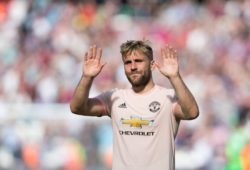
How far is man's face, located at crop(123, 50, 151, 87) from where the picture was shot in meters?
7.17

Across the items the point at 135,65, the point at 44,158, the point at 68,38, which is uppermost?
the point at 68,38

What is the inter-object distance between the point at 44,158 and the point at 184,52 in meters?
4.30

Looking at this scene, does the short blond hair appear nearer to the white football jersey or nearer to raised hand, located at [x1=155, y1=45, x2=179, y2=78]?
raised hand, located at [x1=155, y1=45, x2=179, y2=78]

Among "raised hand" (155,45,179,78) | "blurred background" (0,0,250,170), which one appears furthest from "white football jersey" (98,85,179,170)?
"blurred background" (0,0,250,170)

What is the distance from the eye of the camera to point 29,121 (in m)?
13.3

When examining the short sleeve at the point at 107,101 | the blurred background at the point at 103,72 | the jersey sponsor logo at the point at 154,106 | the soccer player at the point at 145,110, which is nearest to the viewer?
the soccer player at the point at 145,110

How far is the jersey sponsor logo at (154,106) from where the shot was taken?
7.25m

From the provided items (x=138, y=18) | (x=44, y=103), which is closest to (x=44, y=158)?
(x=44, y=103)

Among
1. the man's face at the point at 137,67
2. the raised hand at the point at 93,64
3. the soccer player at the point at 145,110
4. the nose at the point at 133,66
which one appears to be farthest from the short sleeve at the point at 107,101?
the nose at the point at 133,66

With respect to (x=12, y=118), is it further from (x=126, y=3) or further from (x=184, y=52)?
(x=126, y=3)

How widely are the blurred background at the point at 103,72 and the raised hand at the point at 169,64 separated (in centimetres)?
549

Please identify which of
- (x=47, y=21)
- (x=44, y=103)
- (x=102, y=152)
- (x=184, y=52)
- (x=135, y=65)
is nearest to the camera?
(x=135, y=65)

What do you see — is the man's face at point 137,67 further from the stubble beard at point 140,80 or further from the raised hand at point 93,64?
the raised hand at point 93,64

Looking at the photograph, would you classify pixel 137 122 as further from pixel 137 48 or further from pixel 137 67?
pixel 137 48
